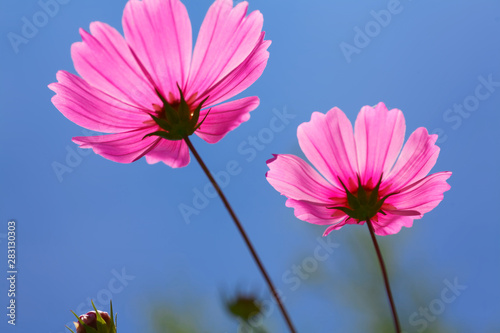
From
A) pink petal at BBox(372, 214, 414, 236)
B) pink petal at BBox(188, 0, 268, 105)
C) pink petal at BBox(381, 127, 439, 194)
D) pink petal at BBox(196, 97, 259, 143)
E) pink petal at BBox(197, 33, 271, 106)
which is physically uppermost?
pink petal at BBox(188, 0, 268, 105)

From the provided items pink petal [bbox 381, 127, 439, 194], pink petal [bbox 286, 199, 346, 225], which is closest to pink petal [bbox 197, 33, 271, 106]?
pink petal [bbox 286, 199, 346, 225]

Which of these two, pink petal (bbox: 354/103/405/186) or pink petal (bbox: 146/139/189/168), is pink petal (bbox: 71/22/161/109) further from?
pink petal (bbox: 354/103/405/186)

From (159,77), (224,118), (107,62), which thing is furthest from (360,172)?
(107,62)

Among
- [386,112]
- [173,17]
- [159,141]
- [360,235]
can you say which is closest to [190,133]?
[159,141]

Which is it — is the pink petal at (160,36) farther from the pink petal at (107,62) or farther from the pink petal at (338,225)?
the pink petal at (338,225)

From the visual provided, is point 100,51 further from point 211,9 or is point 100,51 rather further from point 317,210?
point 317,210

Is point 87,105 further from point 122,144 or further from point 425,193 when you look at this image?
point 425,193
